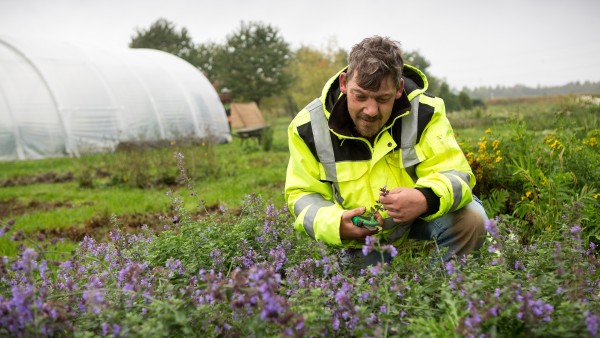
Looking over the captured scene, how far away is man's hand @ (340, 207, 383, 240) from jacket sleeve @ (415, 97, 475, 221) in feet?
1.18

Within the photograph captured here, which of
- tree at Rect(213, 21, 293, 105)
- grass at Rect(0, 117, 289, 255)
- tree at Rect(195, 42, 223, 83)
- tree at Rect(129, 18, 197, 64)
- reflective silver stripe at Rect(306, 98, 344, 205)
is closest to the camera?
reflective silver stripe at Rect(306, 98, 344, 205)

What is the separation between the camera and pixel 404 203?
2756 millimetres

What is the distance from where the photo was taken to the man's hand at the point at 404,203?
9.00 feet

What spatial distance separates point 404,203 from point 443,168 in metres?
0.47

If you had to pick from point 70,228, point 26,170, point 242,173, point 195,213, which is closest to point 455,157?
point 195,213

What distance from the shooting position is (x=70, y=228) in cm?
591

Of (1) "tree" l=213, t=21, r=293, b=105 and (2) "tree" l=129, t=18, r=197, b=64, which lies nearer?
(1) "tree" l=213, t=21, r=293, b=105

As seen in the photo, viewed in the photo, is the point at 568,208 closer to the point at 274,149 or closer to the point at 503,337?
the point at 503,337

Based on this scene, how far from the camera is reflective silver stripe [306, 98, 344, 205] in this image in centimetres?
328

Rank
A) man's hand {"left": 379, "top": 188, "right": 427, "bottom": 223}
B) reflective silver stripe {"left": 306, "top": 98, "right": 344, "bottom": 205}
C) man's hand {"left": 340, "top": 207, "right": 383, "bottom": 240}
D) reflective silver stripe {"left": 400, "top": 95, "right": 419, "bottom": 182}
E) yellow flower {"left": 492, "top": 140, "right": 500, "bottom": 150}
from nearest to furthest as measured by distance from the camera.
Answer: man's hand {"left": 379, "top": 188, "right": 427, "bottom": 223}, man's hand {"left": 340, "top": 207, "right": 383, "bottom": 240}, reflective silver stripe {"left": 400, "top": 95, "right": 419, "bottom": 182}, reflective silver stripe {"left": 306, "top": 98, "right": 344, "bottom": 205}, yellow flower {"left": 492, "top": 140, "right": 500, "bottom": 150}

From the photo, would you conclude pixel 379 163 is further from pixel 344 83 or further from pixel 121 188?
pixel 121 188

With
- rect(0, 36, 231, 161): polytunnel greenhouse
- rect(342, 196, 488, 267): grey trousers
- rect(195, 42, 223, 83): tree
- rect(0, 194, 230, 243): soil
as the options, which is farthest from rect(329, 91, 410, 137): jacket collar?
rect(195, 42, 223, 83): tree

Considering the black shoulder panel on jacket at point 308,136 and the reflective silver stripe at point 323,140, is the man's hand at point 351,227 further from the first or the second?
the black shoulder panel on jacket at point 308,136

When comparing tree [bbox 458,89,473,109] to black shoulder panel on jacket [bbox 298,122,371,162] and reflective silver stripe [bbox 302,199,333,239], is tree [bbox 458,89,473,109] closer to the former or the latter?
black shoulder panel on jacket [bbox 298,122,371,162]
